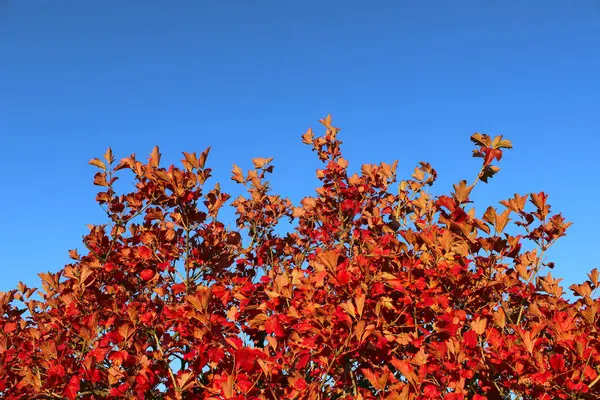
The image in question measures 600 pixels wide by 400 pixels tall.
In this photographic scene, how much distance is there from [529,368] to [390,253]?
4.28 feet

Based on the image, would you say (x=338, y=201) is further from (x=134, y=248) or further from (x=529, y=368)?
(x=529, y=368)

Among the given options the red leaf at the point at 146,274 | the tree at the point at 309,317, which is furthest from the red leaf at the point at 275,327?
the red leaf at the point at 146,274

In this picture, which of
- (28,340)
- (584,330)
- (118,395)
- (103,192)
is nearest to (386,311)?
(584,330)

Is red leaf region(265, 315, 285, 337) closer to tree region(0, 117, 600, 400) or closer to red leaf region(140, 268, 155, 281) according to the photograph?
tree region(0, 117, 600, 400)

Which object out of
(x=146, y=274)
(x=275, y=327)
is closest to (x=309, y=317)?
(x=275, y=327)

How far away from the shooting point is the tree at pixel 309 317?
144 inches

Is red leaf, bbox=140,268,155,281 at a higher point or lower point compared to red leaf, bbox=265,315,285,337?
higher

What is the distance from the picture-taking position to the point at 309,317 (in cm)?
380

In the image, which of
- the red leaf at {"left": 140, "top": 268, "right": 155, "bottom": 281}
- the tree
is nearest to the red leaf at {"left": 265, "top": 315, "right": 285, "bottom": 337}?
the tree

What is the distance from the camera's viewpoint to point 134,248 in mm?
5062

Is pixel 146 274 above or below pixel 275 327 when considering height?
above

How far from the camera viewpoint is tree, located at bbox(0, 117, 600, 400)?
12.0ft

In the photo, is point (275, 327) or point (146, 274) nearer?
point (275, 327)

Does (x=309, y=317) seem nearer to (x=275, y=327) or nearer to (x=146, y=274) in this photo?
(x=275, y=327)
